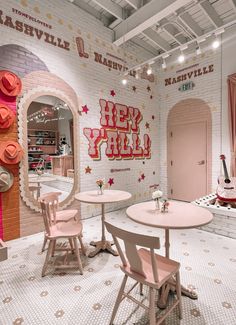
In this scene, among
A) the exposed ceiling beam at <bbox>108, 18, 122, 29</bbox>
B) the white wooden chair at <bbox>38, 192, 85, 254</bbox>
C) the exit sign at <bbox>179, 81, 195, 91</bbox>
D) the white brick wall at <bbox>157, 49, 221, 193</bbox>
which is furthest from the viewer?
the exit sign at <bbox>179, 81, 195, 91</bbox>

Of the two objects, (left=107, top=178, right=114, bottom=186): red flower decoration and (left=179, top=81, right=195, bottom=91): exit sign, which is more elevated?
(left=179, top=81, right=195, bottom=91): exit sign

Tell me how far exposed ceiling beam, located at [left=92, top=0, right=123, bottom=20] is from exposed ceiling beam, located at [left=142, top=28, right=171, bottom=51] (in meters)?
0.77

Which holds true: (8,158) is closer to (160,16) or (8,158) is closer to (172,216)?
(172,216)

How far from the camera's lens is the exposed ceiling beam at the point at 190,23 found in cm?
395

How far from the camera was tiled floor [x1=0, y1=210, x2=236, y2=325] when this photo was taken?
1.68 m

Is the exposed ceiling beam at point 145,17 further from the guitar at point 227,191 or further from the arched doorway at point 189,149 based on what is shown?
the guitar at point 227,191

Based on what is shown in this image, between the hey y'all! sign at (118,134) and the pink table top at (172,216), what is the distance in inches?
95.6

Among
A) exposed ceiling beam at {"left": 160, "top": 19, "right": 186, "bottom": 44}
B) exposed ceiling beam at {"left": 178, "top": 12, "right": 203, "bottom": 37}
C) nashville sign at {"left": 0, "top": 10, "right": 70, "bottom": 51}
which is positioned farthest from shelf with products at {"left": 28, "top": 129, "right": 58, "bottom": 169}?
exposed ceiling beam at {"left": 178, "top": 12, "right": 203, "bottom": 37}

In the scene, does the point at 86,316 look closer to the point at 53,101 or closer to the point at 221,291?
the point at 221,291

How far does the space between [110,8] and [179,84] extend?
2.57 meters

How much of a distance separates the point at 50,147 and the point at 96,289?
262cm

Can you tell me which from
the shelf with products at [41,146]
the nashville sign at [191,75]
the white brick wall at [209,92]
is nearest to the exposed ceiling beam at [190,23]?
the white brick wall at [209,92]

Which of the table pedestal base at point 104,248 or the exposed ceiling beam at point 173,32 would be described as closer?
the table pedestal base at point 104,248

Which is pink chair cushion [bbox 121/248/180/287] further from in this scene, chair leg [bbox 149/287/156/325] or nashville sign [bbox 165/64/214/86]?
nashville sign [bbox 165/64/214/86]
